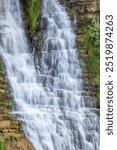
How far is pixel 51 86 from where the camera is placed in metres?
5.25

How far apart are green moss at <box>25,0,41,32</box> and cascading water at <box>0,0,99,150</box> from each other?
0.27 feet

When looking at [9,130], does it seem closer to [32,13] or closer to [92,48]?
[92,48]

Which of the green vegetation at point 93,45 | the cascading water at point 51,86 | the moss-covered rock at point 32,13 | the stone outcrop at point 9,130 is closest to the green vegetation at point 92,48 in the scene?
the green vegetation at point 93,45

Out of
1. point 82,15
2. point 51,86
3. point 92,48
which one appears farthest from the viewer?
point 82,15

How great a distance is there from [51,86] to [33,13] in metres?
1.00

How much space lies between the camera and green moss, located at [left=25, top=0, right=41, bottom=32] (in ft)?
18.8

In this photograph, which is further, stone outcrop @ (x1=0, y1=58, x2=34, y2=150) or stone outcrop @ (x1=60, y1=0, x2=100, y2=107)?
stone outcrop @ (x1=60, y1=0, x2=100, y2=107)

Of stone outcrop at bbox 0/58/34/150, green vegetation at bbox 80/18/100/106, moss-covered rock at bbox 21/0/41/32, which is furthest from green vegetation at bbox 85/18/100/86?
stone outcrop at bbox 0/58/34/150

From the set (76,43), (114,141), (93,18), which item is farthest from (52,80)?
(114,141)

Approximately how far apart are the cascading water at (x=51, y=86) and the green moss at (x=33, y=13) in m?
0.08

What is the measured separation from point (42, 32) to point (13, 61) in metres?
0.57

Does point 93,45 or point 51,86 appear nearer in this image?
point 51,86

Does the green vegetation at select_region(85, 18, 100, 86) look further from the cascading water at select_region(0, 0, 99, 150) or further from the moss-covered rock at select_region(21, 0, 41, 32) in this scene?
the moss-covered rock at select_region(21, 0, 41, 32)

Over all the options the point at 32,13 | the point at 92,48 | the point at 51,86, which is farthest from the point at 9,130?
the point at 32,13
